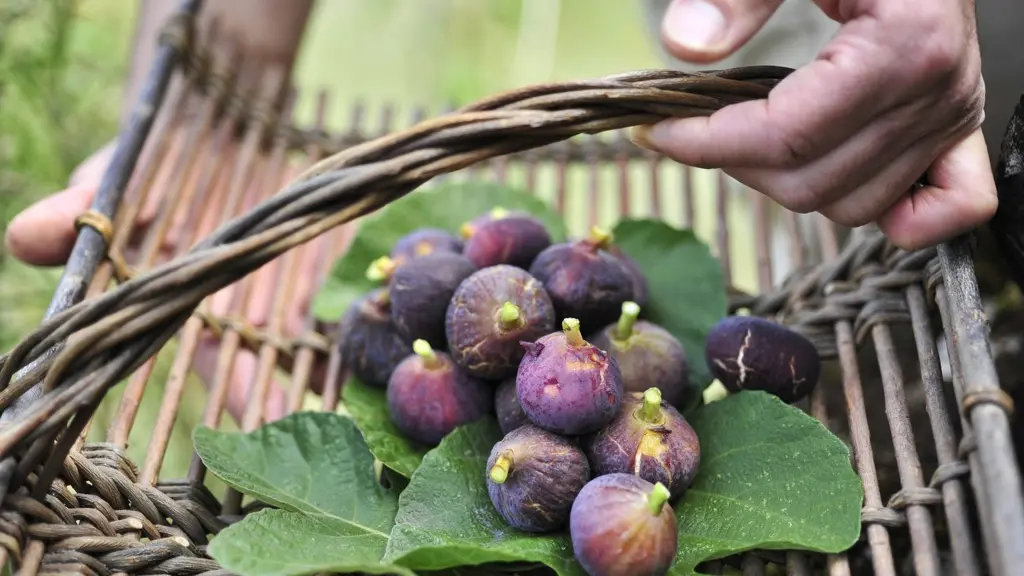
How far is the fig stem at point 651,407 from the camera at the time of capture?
44cm

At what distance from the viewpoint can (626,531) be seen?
1.28 feet

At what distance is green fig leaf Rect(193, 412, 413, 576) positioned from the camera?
41 centimetres

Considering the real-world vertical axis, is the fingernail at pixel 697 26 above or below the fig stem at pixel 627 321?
above

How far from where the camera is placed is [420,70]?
2076 mm

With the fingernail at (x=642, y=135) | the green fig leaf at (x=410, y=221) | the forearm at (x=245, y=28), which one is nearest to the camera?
the fingernail at (x=642, y=135)

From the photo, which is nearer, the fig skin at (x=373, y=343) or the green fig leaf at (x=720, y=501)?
the green fig leaf at (x=720, y=501)

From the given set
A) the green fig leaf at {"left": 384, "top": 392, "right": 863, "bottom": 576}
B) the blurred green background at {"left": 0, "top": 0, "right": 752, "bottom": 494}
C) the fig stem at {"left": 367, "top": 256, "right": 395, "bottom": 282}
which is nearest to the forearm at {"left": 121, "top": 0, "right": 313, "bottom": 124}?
the blurred green background at {"left": 0, "top": 0, "right": 752, "bottom": 494}

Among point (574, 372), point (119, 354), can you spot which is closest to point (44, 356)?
point (119, 354)

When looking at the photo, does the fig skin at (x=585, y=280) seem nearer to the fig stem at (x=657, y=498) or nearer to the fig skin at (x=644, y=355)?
the fig skin at (x=644, y=355)

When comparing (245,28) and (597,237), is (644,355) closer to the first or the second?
(597,237)

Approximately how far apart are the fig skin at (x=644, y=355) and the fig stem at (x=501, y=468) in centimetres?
12

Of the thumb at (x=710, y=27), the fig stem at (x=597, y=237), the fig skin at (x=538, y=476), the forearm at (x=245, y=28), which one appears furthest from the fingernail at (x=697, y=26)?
the forearm at (x=245, y=28)

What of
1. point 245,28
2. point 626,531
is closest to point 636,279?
point 626,531

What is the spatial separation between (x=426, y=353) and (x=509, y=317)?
7 centimetres
